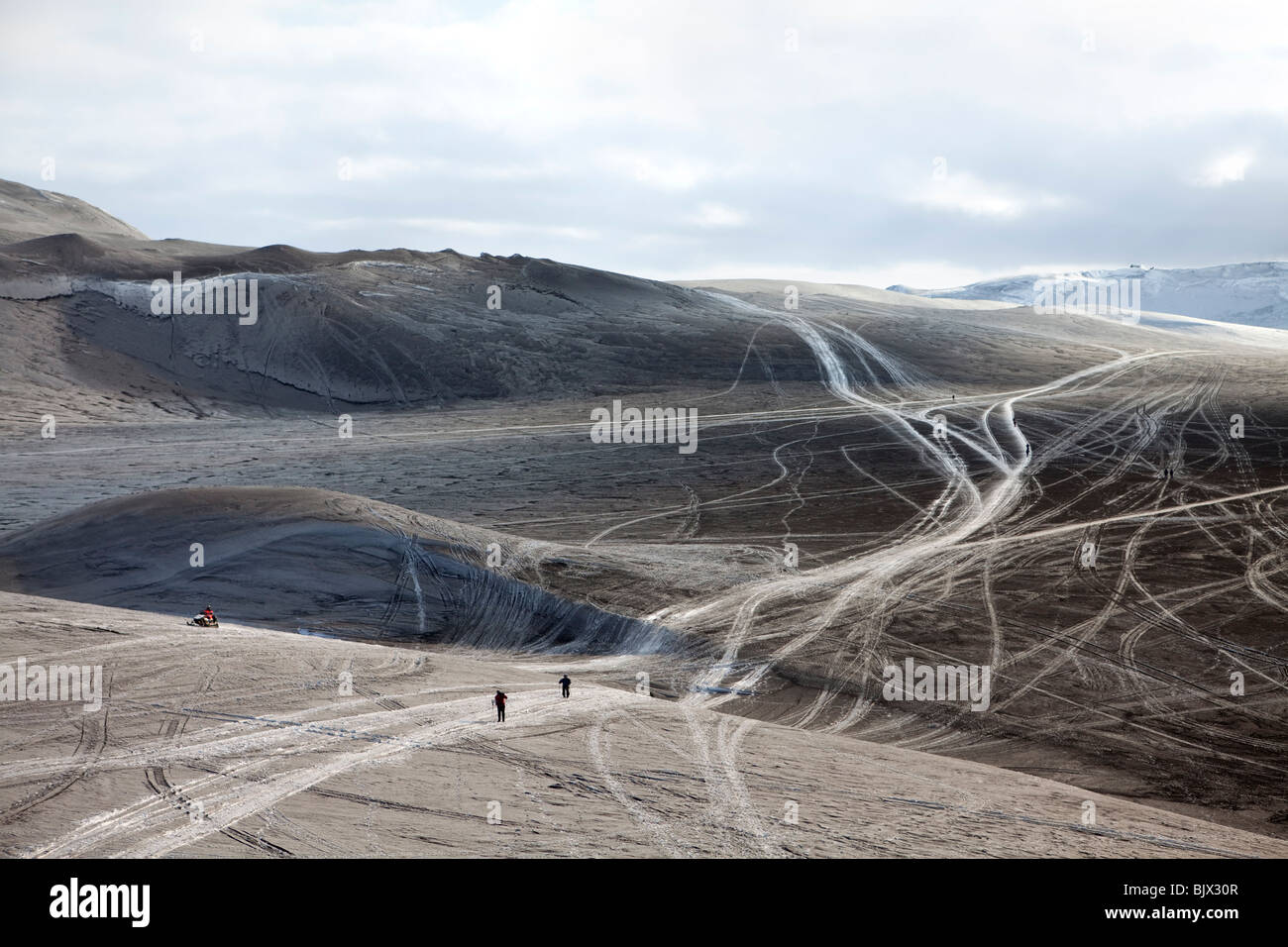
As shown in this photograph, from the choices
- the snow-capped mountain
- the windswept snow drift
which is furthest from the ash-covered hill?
the snow-capped mountain

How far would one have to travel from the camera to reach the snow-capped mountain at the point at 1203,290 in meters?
141

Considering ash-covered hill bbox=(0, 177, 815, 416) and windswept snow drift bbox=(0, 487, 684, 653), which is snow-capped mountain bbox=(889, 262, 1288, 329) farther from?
windswept snow drift bbox=(0, 487, 684, 653)

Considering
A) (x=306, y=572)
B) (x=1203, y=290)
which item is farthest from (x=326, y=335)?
(x=1203, y=290)

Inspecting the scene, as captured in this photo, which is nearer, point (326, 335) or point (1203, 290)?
point (326, 335)

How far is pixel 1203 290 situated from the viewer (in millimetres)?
151125

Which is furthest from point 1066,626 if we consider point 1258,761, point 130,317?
point 130,317

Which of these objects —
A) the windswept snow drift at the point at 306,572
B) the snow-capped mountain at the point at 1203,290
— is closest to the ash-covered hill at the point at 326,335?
the windswept snow drift at the point at 306,572

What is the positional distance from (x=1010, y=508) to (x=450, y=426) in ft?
76.3

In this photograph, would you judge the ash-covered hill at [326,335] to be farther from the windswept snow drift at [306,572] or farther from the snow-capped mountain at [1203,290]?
the snow-capped mountain at [1203,290]

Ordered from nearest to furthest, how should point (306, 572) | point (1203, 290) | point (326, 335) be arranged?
point (306, 572) → point (326, 335) → point (1203, 290)

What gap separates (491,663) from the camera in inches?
655

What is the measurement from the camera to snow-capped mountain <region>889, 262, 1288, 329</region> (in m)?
141

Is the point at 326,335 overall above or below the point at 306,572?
above

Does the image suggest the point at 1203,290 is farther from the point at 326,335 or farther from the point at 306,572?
the point at 306,572
